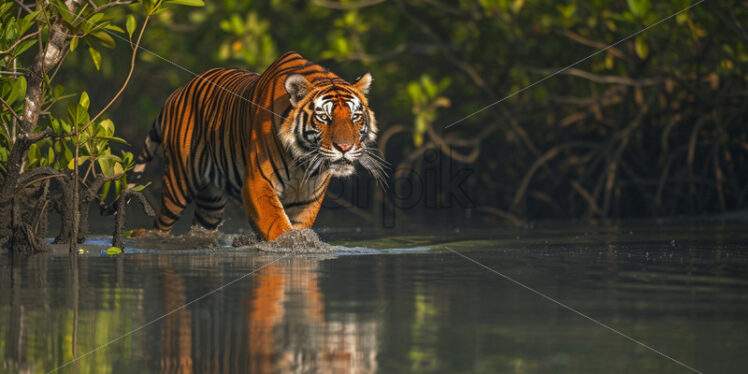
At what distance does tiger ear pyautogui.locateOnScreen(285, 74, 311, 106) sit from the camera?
8102 millimetres

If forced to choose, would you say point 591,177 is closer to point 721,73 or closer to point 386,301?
point 721,73

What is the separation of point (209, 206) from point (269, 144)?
4.46 feet

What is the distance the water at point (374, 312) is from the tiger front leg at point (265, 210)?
191mm

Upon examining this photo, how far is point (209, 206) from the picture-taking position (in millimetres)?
9336

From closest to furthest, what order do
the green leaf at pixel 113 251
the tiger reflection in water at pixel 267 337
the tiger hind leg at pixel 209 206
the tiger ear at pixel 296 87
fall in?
1. the tiger reflection in water at pixel 267 337
2. the green leaf at pixel 113 251
3. the tiger ear at pixel 296 87
4. the tiger hind leg at pixel 209 206

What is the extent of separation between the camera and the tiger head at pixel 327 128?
25.9 ft

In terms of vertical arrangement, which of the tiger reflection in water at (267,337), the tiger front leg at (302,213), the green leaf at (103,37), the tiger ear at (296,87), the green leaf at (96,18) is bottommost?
the tiger reflection in water at (267,337)

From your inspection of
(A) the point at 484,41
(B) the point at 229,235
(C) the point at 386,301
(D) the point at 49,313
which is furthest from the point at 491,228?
(D) the point at 49,313

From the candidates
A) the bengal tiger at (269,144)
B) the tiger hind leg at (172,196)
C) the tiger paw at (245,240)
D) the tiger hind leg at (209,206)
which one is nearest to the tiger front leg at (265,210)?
the bengal tiger at (269,144)

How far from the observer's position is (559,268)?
6.88m

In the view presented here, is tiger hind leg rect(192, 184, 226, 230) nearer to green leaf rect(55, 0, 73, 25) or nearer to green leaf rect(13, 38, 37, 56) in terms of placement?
green leaf rect(13, 38, 37, 56)

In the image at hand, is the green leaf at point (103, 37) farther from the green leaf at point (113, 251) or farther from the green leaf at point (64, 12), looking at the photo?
the green leaf at point (113, 251)

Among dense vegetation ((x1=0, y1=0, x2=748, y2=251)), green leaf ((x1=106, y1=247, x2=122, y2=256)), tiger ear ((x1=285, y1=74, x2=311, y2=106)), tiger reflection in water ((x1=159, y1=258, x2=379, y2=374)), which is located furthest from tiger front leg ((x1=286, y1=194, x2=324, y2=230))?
dense vegetation ((x1=0, y1=0, x2=748, y2=251))

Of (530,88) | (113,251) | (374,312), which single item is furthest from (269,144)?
(530,88)
